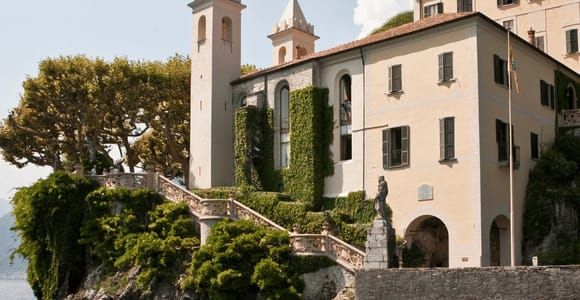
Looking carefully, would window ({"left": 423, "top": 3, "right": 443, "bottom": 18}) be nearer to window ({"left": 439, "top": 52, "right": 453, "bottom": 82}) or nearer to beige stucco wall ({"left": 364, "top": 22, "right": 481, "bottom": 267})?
beige stucco wall ({"left": 364, "top": 22, "right": 481, "bottom": 267})

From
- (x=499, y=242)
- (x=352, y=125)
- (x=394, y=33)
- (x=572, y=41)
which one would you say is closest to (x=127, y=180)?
(x=352, y=125)

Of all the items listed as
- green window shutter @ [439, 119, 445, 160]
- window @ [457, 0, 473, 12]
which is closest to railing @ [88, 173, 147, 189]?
green window shutter @ [439, 119, 445, 160]

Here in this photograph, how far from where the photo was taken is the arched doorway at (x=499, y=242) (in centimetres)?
3312

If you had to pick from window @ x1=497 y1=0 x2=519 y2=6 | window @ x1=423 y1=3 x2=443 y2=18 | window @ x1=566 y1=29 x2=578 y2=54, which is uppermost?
window @ x1=423 y1=3 x2=443 y2=18

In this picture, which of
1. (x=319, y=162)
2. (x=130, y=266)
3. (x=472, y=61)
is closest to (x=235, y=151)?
(x=319, y=162)

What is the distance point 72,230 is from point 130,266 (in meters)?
5.06

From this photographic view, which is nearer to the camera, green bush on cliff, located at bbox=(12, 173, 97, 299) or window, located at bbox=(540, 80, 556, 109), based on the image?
window, located at bbox=(540, 80, 556, 109)

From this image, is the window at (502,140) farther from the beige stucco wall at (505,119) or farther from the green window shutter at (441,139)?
the green window shutter at (441,139)

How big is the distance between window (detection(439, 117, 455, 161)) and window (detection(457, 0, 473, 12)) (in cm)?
1969

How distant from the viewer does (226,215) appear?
115ft

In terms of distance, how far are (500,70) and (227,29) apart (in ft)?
58.9

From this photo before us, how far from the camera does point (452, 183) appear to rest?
3181 cm

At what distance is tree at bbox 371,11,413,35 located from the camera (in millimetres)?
62153

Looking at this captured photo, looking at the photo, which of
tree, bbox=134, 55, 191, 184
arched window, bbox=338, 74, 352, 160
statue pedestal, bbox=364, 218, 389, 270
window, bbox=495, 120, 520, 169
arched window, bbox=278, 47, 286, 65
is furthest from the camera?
arched window, bbox=278, 47, 286, 65
